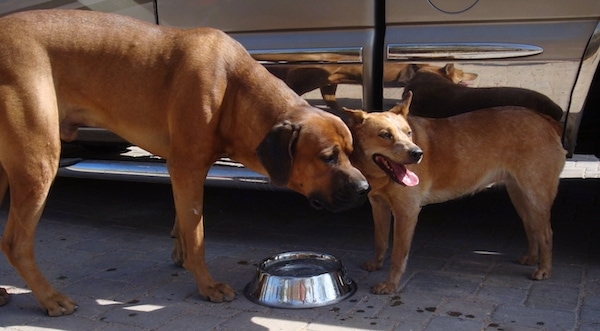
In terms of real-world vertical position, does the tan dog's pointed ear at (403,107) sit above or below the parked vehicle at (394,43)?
below

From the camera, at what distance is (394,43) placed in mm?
4297

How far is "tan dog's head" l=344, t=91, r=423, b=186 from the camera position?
12.7 ft

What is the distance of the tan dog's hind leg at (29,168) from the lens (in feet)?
11.9

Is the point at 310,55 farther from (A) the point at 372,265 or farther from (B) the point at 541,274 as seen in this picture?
(B) the point at 541,274

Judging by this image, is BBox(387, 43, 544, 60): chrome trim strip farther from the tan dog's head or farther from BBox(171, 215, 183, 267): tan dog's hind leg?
BBox(171, 215, 183, 267): tan dog's hind leg

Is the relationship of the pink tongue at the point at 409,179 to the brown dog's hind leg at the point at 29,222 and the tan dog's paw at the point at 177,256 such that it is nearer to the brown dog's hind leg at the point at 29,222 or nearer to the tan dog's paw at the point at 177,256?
the tan dog's paw at the point at 177,256

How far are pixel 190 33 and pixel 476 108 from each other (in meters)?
1.76

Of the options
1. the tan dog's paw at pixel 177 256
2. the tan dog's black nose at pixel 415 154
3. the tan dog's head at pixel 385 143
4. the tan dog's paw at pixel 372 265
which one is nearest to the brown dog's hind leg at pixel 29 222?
the tan dog's paw at pixel 177 256

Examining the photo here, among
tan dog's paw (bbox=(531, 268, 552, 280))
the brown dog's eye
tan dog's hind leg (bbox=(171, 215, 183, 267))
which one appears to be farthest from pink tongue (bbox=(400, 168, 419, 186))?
tan dog's hind leg (bbox=(171, 215, 183, 267))

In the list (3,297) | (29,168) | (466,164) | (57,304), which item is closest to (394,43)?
(466,164)

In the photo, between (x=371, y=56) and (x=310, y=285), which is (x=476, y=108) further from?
(x=310, y=285)

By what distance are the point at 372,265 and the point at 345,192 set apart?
1136 millimetres

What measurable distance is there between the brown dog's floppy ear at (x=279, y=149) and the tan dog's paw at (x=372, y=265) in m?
1.13

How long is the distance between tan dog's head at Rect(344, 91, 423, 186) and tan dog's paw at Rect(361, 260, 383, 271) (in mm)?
673
